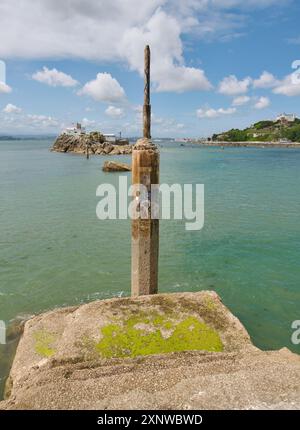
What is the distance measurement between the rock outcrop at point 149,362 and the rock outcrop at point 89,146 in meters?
113

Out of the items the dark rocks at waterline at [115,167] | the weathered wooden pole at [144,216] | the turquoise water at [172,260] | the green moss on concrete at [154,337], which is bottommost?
the turquoise water at [172,260]

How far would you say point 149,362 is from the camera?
6211 millimetres

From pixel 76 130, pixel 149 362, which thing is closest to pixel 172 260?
pixel 149 362

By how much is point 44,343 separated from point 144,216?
160 inches

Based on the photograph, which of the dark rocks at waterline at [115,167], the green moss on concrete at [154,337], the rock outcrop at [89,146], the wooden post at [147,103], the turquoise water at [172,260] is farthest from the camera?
the rock outcrop at [89,146]

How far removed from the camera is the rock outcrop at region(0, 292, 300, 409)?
5.12m

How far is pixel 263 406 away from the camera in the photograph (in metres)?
4.82

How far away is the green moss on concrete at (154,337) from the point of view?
738 centimetres

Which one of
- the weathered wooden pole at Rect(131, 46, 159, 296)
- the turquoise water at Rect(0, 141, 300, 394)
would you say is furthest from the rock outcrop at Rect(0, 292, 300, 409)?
the turquoise water at Rect(0, 141, 300, 394)

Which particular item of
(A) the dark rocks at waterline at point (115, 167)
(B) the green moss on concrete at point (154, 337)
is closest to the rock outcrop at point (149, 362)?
(B) the green moss on concrete at point (154, 337)

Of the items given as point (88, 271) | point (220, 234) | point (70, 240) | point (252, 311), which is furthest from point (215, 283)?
point (70, 240)

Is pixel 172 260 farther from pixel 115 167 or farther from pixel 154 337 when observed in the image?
pixel 115 167

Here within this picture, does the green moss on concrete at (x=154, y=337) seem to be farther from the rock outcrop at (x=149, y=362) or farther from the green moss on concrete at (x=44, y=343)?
the green moss on concrete at (x=44, y=343)
